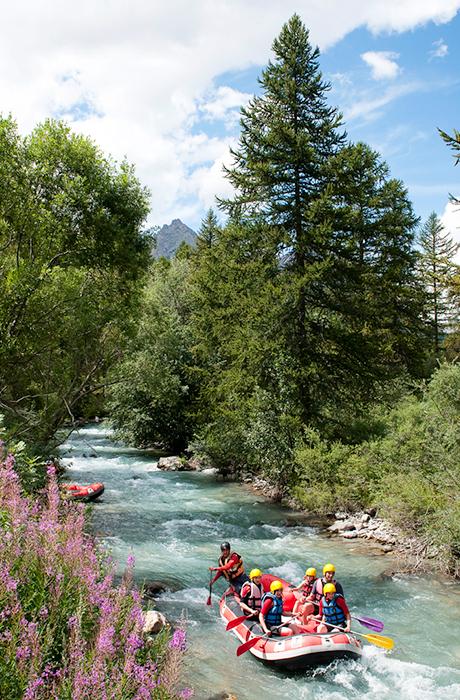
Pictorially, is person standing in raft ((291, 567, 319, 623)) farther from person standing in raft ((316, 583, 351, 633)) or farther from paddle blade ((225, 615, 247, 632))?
paddle blade ((225, 615, 247, 632))

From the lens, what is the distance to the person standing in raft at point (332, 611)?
8.71 meters

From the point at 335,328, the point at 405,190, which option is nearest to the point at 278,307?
the point at 335,328

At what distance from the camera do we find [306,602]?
9.26 m

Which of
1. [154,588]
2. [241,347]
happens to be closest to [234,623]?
[154,588]

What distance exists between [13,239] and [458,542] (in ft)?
40.1

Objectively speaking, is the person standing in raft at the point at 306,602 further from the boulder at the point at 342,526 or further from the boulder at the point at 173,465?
the boulder at the point at 173,465

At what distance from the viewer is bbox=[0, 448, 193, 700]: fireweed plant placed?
3572 mm

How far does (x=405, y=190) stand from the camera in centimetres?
3312

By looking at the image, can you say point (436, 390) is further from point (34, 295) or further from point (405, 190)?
point (405, 190)

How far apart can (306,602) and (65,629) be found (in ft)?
19.1

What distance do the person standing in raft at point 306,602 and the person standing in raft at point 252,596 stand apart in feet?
2.22

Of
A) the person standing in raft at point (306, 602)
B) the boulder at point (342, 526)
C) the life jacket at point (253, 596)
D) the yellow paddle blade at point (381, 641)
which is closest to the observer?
the yellow paddle blade at point (381, 641)

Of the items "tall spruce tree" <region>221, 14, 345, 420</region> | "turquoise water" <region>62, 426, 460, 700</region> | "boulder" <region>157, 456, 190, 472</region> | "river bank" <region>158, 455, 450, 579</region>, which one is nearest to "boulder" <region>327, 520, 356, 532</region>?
"river bank" <region>158, 455, 450, 579</region>

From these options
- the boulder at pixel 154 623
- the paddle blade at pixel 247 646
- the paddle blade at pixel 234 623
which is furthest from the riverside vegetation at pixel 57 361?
the paddle blade at pixel 234 623
